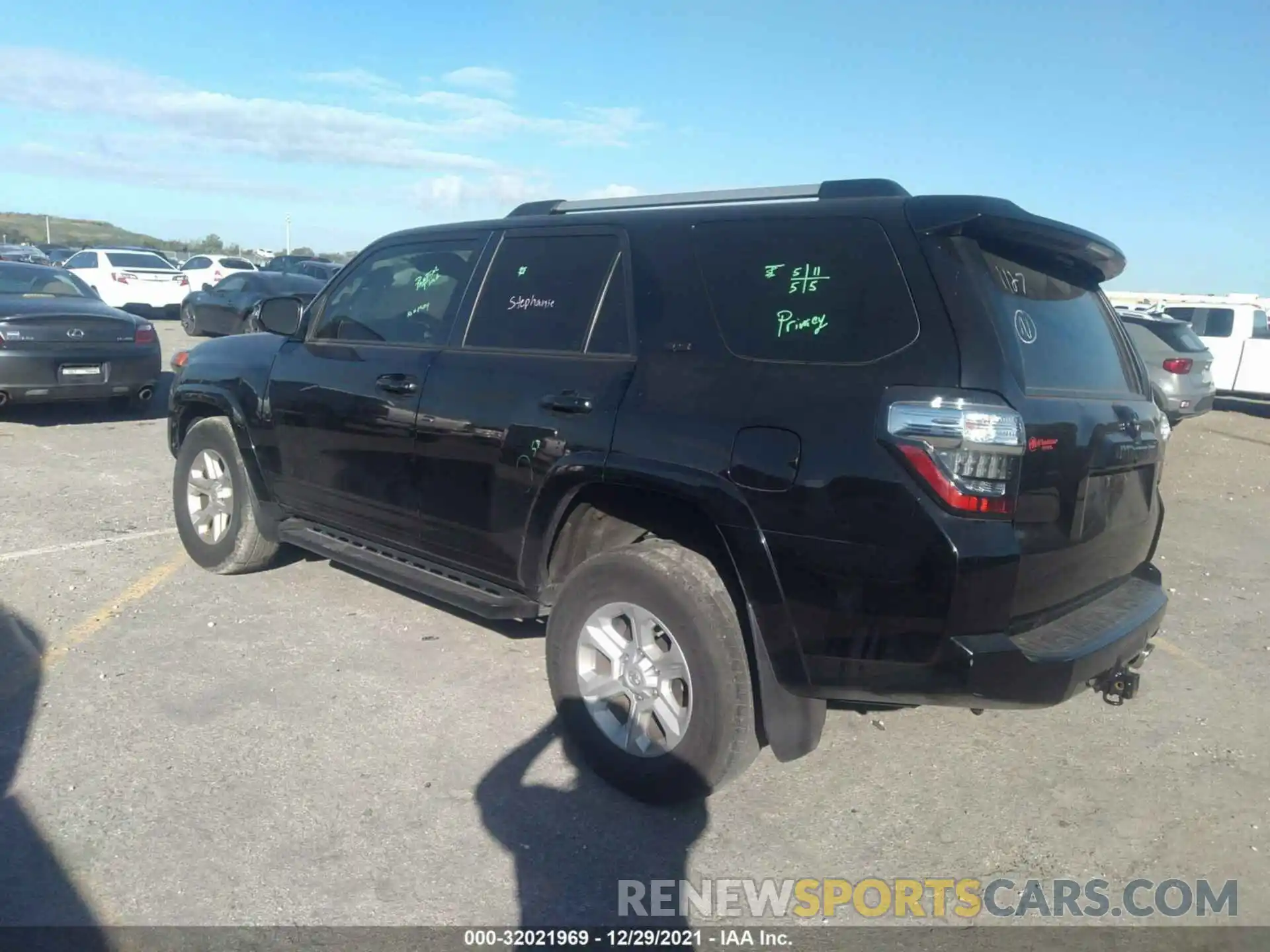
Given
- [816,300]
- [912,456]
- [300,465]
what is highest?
[816,300]

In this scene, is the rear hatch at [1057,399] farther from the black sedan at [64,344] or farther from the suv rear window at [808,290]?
the black sedan at [64,344]

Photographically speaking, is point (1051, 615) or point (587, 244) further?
point (587, 244)

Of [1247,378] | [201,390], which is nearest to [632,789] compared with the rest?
[201,390]

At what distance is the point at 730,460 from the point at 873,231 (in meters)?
0.84

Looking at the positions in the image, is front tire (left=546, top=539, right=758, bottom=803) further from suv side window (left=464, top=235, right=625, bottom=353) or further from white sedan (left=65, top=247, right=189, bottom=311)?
white sedan (left=65, top=247, right=189, bottom=311)

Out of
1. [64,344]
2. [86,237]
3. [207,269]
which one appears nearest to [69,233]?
[86,237]

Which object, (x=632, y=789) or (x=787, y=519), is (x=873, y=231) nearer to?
(x=787, y=519)

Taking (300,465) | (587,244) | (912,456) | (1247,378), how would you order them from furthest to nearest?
(1247,378) → (300,465) → (587,244) → (912,456)

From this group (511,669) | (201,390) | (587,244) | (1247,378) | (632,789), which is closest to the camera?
(632,789)

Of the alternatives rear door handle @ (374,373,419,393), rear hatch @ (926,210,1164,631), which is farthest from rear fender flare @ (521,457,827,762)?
rear door handle @ (374,373,419,393)

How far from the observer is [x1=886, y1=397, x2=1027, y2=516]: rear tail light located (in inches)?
112

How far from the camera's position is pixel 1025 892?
313 centimetres

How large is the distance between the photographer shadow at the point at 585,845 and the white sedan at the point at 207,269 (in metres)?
25.5

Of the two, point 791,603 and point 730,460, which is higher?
point 730,460
